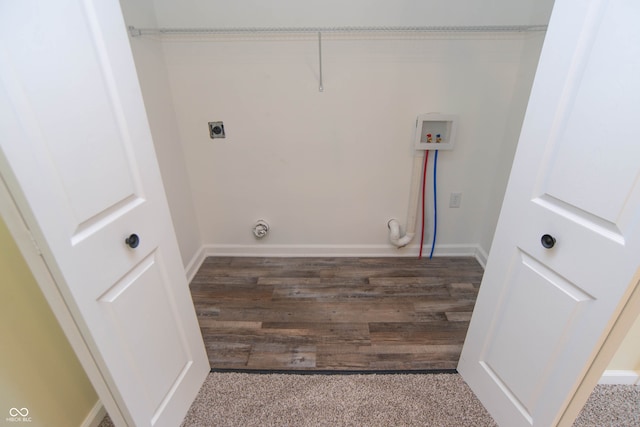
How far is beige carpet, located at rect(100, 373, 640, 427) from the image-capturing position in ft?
3.97

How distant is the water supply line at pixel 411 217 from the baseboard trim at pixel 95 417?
192 cm

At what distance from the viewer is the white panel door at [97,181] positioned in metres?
0.60

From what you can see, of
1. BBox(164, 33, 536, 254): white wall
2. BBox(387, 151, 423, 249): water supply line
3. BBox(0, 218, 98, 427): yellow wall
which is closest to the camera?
BBox(0, 218, 98, 427): yellow wall

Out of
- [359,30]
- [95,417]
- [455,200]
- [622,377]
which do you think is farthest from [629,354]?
[95,417]

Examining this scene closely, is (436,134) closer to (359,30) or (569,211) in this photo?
(359,30)

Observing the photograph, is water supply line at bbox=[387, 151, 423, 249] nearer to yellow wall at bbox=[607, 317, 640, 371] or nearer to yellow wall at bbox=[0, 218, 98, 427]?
yellow wall at bbox=[607, 317, 640, 371]

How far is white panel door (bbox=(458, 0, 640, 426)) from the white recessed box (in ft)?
3.34

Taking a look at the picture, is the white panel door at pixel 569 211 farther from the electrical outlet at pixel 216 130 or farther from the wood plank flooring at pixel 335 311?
the electrical outlet at pixel 216 130

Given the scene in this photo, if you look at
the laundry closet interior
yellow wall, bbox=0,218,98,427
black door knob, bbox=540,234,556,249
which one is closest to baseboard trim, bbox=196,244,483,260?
the laundry closet interior

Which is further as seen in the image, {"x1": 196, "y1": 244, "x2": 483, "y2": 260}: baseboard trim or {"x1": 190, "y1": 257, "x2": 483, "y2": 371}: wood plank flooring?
{"x1": 196, "y1": 244, "x2": 483, "y2": 260}: baseboard trim

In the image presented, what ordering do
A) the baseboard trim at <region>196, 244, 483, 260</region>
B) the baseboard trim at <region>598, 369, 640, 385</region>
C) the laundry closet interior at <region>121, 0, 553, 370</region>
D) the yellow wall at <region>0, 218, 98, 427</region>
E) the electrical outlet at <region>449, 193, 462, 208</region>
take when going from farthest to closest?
1. the baseboard trim at <region>196, 244, 483, 260</region>
2. the electrical outlet at <region>449, 193, 462, 208</region>
3. the laundry closet interior at <region>121, 0, 553, 370</region>
4. the baseboard trim at <region>598, 369, 640, 385</region>
5. the yellow wall at <region>0, 218, 98, 427</region>

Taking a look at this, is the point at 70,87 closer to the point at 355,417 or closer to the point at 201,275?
the point at 355,417

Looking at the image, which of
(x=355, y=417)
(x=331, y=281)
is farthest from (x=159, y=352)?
(x=331, y=281)

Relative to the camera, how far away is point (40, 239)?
650 millimetres
